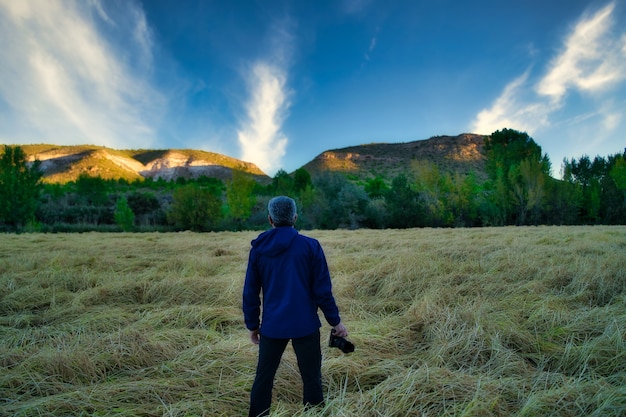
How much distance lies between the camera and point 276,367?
1915 millimetres

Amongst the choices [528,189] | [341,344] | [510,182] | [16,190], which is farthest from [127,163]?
[341,344]

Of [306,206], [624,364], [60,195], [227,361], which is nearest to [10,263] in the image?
[227,361]

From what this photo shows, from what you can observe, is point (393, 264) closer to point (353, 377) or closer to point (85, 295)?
point (353, 377)

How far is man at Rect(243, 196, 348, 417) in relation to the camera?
73.3 inches

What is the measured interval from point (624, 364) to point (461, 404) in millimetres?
1580

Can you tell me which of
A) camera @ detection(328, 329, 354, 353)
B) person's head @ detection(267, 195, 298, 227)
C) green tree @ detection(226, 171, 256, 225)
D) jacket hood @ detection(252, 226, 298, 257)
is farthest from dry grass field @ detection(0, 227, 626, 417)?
green tree @ detection(226, 171, 256, 225)

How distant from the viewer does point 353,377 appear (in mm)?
2453

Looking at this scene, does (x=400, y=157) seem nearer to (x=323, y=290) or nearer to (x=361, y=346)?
(x=361, y=346)

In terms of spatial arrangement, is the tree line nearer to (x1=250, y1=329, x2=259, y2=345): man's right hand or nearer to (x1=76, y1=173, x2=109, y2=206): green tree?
(x1=76, y1=173, x2=109, y2=206): green tree

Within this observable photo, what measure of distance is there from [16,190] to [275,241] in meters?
34.2

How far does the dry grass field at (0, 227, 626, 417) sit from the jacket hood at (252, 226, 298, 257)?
966 millimetres

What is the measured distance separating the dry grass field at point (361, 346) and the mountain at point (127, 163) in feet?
254

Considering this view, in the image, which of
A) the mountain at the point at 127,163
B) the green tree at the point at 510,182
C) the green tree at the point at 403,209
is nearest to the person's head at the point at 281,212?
the green tree at the point at 403,209

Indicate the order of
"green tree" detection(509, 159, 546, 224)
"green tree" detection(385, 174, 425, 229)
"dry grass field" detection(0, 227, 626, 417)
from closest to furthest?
"dry grass field" detection(0, 227, 626, 417) < "green tree" detection(509, 159, 546, 224) < "green tree" detection(385, 174, 425, 229)
